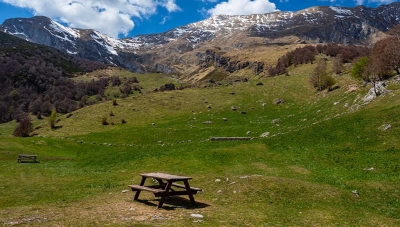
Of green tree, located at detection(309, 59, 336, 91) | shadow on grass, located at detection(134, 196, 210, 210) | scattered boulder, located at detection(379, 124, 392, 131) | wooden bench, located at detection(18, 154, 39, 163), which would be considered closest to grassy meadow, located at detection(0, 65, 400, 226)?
shadow on grass, located at detection(134, 196, 210, 210)

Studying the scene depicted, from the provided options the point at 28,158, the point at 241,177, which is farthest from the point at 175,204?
the point at 28,158

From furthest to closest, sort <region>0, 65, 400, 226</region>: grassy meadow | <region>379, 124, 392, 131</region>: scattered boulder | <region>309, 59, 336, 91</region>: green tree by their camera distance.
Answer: <region>309, 59, 336, 91</region>: green tree
<region>379, 124, 392, 131</region>: scattered boulder
<region>0, 65, 400, 226</region>: grassy meadow

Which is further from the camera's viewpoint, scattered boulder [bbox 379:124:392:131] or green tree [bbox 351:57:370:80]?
green tree [bbox 351:57:370:80]

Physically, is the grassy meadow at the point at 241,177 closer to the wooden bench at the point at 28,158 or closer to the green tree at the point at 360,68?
the wooden bench at the point at 28,158

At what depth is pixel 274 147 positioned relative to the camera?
124 ft

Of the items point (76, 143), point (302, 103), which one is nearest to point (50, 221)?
point (76, 143)

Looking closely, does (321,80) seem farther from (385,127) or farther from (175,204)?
(175,204)

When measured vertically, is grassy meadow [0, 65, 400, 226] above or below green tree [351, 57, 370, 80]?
below

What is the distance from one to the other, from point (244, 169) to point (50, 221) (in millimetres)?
19560

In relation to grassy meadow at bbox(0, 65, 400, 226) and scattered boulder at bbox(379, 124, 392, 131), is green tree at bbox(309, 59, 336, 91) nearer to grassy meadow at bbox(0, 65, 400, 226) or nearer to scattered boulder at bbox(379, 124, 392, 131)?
grassy meadow at bbox(0, 65, 400, 226)

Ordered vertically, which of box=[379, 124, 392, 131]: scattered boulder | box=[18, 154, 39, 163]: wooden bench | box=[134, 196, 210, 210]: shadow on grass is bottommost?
box=[134, 196, 210, 210]: shadow on grass

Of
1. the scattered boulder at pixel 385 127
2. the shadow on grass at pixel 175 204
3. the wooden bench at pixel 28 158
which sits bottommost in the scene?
the shadow on grass at pixel 175 204

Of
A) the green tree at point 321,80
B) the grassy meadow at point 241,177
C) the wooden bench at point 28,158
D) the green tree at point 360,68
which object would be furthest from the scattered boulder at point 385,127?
A: the green tree at point 321,80

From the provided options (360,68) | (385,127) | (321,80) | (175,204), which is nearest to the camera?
(175,204)
